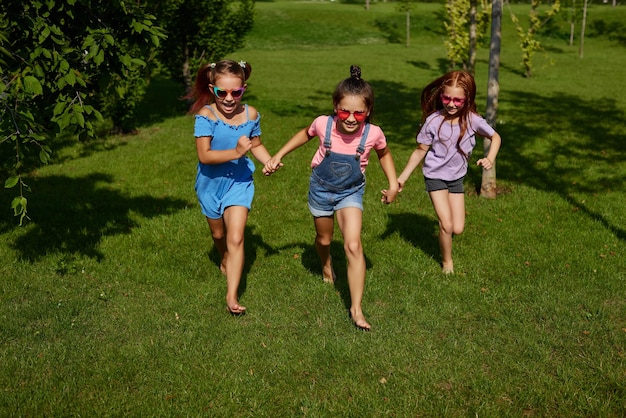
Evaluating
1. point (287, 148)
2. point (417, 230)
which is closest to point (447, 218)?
point (417, 230)

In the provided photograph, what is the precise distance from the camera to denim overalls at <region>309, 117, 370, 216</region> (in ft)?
17.1

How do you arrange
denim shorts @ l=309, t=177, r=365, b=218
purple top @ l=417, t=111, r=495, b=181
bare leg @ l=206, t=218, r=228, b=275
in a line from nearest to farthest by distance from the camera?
denim shorts @ l=309, t=177, r=365, b=218 → bare leg @ l=206, t=218, r=228, b=275 → purple top @ l=417, t=111, r=495, b=181

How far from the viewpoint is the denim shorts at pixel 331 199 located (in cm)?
535

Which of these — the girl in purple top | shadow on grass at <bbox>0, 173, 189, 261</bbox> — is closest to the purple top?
the girl in purple top

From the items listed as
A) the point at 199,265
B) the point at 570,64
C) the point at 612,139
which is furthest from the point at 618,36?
the point at 199,265

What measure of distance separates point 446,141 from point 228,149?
7.67ft

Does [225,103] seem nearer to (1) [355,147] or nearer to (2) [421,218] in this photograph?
(1) [355,147]

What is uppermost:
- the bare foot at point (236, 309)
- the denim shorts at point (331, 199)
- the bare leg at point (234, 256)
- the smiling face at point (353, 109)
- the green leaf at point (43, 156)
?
the smiling face at point (353, 109)

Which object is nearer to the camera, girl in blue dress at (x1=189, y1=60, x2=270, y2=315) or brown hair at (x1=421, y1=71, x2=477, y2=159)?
girl in blue dress at (x1=189, y1=60, x2=270, y2=315)

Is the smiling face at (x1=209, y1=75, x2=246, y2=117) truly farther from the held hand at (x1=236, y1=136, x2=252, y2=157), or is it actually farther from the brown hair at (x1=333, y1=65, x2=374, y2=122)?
the brown hair at (x1=333, y1=65, x2=374, y2=122)

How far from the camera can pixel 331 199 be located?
5.39 m

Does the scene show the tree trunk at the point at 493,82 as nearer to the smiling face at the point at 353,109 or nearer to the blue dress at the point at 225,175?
the smiling face at the point at 353,109

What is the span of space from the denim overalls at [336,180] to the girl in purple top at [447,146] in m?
0.83

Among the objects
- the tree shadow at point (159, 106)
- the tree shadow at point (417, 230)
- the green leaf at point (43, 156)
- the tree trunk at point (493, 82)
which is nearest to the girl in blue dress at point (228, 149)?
the green leaf at point (43, 156)
